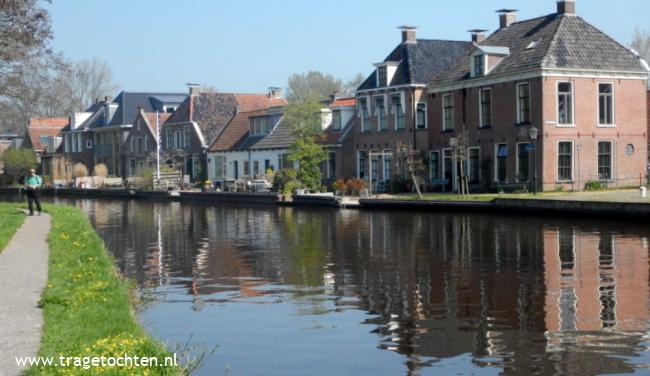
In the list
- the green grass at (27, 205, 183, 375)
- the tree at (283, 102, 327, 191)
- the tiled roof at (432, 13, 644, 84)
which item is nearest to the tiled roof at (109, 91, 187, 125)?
the tree at (283, 102, 327, 191)

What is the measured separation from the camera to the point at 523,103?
4253cm

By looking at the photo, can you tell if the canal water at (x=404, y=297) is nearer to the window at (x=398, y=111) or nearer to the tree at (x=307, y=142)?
the window at (x=398, y=111)

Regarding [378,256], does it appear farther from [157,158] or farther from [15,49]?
[157,158]

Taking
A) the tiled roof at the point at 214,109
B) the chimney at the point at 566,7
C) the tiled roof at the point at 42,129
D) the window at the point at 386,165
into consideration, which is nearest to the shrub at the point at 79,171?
the tiled roof at the point at 214,109

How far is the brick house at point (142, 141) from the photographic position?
77375 millimetres

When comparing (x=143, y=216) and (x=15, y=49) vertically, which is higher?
(x=15, y=49)

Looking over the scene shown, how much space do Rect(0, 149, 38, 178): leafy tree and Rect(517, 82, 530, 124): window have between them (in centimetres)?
5595

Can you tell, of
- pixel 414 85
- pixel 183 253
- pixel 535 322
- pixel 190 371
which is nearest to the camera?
pixel 190 371

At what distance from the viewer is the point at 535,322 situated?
13500 mm

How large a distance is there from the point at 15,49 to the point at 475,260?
18.5 m

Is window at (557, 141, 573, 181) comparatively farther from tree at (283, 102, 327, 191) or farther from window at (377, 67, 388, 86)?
tree at (283, 102, 327, 191)

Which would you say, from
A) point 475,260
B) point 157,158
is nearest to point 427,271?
point 475,260

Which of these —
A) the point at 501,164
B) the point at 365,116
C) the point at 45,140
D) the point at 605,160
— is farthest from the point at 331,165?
the point at 45,140

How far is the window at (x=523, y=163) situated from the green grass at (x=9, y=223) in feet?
67.5
